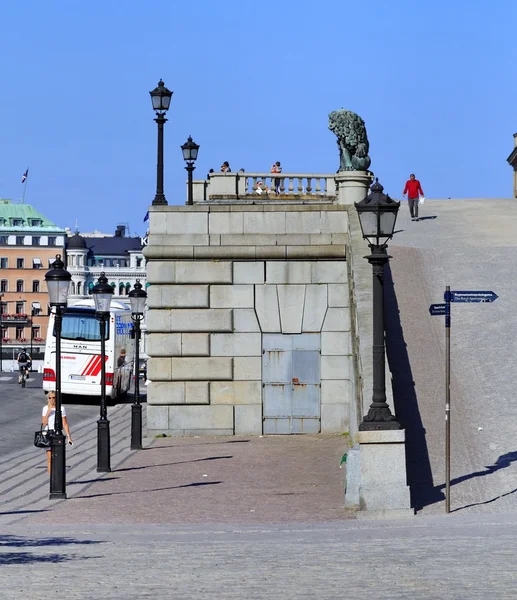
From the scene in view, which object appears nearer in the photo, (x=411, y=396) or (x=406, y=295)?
(x=411, y=396)

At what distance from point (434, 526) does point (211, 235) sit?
48.1 feet

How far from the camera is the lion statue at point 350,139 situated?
33.9 meters

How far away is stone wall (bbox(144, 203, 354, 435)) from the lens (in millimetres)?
31016

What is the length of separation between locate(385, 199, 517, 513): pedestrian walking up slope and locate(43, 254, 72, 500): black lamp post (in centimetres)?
478

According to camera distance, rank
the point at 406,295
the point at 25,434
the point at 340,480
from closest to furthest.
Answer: the point at 340,480 → the point at 406,295 → the point at 25,434

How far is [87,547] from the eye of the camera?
15.7 metres

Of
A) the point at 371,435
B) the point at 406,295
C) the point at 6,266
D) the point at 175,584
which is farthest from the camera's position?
the point at 6,266

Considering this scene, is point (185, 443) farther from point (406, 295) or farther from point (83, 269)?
point (83, 269)

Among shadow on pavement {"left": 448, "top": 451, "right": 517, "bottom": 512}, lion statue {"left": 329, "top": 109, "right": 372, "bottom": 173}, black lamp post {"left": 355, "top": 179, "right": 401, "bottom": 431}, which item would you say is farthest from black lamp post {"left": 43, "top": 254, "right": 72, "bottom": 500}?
lion statue {"left": 329, "top": 109, "right": 372, "bottom": 173}

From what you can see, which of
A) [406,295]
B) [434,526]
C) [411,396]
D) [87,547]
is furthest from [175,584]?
[406,295]

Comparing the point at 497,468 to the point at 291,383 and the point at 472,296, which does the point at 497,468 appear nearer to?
the point at 472,296

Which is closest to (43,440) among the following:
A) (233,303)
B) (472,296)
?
(472,296)

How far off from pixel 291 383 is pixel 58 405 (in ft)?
30.3

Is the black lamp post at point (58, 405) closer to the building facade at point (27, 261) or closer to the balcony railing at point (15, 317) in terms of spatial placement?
the balcony railing at point (15, 317)
